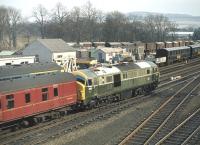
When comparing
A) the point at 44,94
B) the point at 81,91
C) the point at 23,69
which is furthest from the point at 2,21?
the point at 44,94

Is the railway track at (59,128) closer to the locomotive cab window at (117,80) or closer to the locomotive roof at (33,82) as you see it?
the locomotive cab window at (117,80)

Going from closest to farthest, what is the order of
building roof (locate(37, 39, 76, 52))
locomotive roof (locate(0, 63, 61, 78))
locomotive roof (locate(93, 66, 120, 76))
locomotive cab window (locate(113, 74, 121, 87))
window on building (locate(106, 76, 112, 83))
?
locomotive roof (locate(93, 66, 120, 76)), window on building (locate(106, 76, 112, 83)), locomotive cab window (locate(113, 74, 121, 87)), locomotive roof (locate(0, 63, 61, 78)), building roof (locate(37, 39, 76, 52))

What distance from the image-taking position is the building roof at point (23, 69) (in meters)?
38.1

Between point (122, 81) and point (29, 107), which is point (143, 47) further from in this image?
point (29, 107)

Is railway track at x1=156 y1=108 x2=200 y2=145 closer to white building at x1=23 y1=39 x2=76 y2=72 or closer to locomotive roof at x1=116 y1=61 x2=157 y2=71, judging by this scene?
locomotive roof at x1=116 y1=61 x2=157 y2=71

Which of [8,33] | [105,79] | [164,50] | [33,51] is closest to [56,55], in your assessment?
[33,51]

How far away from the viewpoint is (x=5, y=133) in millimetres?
22188

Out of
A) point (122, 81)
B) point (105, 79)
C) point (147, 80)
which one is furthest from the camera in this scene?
point (147, 80)

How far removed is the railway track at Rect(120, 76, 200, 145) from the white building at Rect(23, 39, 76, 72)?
85.8 feet

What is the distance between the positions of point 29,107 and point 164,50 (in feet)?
161

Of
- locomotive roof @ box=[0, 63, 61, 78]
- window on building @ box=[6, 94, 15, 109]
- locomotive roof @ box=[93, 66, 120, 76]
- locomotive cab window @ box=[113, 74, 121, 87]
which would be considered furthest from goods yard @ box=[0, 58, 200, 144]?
locomotive roof @ box=[0, 63, 61, 78]

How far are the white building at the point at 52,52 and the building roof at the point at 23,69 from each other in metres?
10.4

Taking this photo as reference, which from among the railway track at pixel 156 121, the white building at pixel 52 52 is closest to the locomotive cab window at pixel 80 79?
the railway track at pixel 156 121

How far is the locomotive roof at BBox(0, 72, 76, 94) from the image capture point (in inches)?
846
